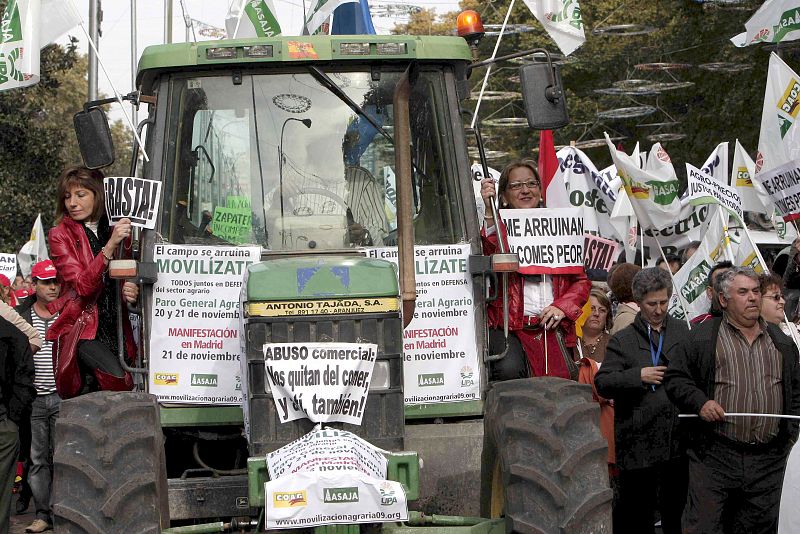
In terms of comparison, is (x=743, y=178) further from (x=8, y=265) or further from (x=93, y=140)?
(x=8, y=265)

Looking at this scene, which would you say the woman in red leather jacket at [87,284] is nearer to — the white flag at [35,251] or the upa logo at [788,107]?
the upa logo at [788,107]

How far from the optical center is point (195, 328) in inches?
282

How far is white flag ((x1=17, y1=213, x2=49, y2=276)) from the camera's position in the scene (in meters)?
20.1

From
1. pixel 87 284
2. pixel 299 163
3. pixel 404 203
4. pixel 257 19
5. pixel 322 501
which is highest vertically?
pixel 257 19

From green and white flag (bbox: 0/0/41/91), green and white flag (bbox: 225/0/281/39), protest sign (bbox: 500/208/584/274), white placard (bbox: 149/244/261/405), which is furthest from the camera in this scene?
green and white flag (bbox: 225/0/281/39)

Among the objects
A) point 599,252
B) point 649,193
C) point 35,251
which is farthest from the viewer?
point 35,251

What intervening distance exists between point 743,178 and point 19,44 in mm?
7287

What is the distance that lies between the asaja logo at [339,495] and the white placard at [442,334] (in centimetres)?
155

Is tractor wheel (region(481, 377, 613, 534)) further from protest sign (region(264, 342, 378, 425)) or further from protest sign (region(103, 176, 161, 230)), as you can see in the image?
protest sign (region(103, 176, 161, 230))

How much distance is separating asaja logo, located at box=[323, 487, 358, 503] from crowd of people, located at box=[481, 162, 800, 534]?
2156mm

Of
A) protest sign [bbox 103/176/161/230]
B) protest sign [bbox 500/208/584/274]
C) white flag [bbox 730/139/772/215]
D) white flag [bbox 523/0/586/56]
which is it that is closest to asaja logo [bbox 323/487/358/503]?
protest sign [bbox 103/176/161/230]

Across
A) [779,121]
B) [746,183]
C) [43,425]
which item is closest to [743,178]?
[746,183]

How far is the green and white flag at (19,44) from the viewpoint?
9.77 metres

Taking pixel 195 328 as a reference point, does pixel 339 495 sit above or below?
below
